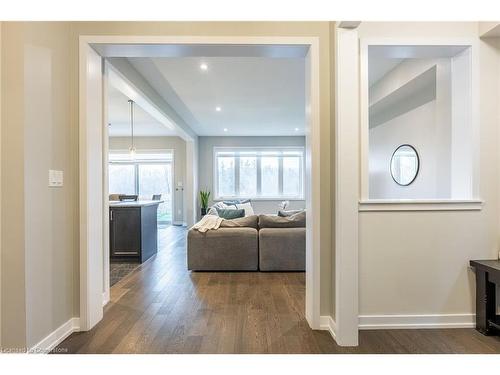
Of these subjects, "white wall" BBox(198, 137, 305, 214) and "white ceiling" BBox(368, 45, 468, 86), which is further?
"white wall" BBox(198, 137, 305, 214)

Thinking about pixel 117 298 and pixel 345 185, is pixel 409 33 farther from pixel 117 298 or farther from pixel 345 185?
pixel 117 298

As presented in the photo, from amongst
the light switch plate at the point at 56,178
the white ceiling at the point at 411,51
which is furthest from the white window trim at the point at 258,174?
the light switch plate at the point at 56,178

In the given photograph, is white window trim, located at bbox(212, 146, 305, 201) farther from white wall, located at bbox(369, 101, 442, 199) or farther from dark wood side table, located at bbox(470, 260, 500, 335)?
dark wood side table, located at bbox(470, 260, 500, 335)

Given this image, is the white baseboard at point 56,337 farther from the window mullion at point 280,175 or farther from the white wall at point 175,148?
the window mullion at point 280,175

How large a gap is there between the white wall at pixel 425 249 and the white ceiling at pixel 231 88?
1.45 meters

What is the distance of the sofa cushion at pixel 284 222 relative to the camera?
13.6 feet

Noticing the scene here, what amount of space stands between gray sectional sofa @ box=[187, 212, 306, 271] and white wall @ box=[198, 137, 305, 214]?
5.25 m

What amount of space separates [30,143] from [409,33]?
2816mm

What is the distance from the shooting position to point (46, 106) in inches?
79.1

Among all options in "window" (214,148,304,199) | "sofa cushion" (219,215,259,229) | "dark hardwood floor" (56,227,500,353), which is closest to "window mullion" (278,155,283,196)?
"window" (214,148,304,199)

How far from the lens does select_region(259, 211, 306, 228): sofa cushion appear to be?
13.6ft

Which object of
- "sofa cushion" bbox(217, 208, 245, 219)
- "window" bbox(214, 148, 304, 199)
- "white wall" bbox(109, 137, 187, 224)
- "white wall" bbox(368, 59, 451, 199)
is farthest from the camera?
"white wall" bbox(109, 137, 187, 224)

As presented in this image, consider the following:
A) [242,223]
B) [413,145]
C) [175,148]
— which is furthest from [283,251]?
[175,148]

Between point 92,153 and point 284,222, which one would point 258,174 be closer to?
point 284,222
